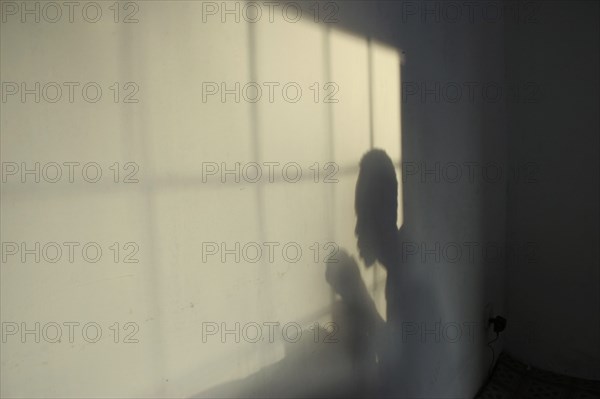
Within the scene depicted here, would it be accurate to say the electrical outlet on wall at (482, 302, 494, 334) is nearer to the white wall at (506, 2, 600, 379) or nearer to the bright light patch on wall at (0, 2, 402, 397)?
the white wall at (506, 2, 600, 379)

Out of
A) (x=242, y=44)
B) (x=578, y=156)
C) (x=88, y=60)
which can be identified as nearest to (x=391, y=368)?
(x=242, y=44)

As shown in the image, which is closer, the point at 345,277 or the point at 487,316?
the point at 345,277

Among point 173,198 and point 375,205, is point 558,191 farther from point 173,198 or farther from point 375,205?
point 173,198

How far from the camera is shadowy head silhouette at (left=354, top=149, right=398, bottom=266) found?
1742 millimetres

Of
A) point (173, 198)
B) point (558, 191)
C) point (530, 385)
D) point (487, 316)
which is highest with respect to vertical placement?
point (173, 198)

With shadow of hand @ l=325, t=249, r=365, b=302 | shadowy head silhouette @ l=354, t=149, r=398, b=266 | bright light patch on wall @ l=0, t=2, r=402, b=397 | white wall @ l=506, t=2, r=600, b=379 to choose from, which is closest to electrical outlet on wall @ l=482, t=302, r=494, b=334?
white wall @ l=506, t=2, r=600, b=379

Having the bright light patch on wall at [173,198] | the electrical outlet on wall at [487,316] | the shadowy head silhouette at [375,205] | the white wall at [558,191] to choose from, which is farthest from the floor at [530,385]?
A: the bright light patch on wall at [173,198]

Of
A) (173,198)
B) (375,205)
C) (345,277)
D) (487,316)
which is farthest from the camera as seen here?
(487,316)

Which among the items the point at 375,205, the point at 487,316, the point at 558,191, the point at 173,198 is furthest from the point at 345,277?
the point at 558,191

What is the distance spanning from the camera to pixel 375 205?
1817 mm

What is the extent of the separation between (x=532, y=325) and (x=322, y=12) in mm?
2643

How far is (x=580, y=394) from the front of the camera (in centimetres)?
277

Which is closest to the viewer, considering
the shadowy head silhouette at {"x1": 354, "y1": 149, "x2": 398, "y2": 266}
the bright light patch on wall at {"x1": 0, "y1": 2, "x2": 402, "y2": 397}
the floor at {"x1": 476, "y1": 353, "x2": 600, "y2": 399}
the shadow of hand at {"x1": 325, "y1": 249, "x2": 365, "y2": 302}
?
the bright light patch on wall at {"x1": 0, "y1": 2, "x2": 402, "y2": 397}

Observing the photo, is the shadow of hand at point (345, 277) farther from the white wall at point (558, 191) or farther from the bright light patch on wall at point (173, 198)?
the white wall at point (558, 191)
